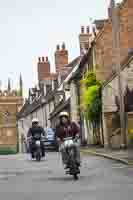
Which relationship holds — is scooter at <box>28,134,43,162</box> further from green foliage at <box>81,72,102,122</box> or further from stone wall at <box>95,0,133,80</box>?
green foliage at <box>81,72,102,122</box>

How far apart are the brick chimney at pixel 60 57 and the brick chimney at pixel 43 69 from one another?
5515 mm

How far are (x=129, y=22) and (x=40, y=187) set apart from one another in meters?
29.8

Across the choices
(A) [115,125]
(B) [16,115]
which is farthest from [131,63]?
(B) [16,115]

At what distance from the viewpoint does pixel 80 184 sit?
14.5m

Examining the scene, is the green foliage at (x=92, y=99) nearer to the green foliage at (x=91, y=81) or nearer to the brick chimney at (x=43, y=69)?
the green foliage at (x=91, y=81)

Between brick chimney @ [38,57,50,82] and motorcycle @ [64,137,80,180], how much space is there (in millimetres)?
65701

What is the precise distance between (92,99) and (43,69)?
1665 inches

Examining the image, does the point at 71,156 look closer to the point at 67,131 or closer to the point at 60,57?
the point at 67,131

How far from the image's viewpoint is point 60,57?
75438 mm

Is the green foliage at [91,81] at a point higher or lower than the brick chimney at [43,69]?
lower

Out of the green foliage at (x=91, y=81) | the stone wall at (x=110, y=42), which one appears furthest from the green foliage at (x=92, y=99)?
the stone wall at (x=110, y=42)

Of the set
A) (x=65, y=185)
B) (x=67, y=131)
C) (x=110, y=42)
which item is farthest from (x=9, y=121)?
(x=65, y=185)

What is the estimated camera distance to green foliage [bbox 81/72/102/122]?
44.1m

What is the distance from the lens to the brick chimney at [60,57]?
7425cm
